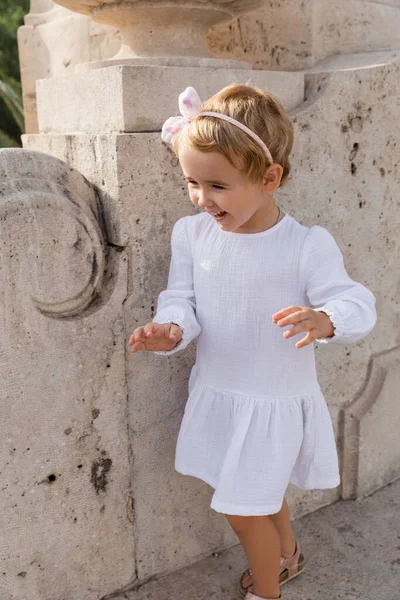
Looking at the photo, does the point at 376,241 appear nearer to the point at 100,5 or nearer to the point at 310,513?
the point at 310,513

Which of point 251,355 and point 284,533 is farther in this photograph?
point 284,533

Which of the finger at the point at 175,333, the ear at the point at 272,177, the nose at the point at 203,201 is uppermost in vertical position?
the ear at the point at 272,177

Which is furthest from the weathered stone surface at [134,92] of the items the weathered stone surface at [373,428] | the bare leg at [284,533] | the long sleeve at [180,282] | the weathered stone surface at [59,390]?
the bare leg at [284,533]

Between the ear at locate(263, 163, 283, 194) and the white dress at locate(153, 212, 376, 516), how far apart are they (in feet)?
0.44

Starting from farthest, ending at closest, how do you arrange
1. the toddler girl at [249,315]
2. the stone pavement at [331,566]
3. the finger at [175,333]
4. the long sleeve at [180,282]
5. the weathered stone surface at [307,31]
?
the weathered stone surface at [307,31] → the stone pavement at [331,566] → the long sleeve at [180,282] → the finger at [175,333] → the toddler girl at [249,315]

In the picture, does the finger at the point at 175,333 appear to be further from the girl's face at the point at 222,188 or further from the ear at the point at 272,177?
the ear at the point at 272,177

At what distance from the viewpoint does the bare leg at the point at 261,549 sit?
1.89m

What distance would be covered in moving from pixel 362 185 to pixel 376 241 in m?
0.23

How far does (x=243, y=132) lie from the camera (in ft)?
5.11

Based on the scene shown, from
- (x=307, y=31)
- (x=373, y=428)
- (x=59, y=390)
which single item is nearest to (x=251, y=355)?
(x=59, y=390)

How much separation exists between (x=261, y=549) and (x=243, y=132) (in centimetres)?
120

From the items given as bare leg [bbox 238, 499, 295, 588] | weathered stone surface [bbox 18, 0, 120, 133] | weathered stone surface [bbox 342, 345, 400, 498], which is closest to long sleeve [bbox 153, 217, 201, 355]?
bare leg [bbox 238, 499, 295, 588]

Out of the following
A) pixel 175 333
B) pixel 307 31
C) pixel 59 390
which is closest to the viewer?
pixel 175 333

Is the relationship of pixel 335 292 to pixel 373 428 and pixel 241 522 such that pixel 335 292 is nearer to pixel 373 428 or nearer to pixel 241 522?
pixel 241 522
